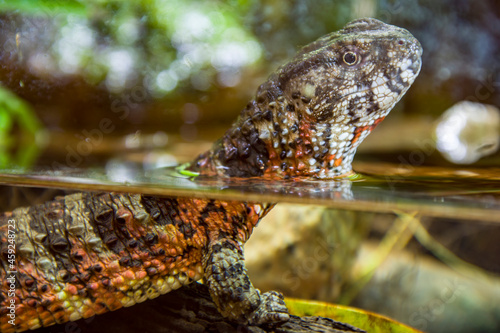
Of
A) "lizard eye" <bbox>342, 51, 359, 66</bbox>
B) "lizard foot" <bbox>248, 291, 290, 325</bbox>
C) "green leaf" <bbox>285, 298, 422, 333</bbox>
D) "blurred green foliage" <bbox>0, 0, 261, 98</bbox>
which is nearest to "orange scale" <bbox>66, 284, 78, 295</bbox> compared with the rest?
"lizard foot" <bbox>248, 291, 290, 325</bbox>

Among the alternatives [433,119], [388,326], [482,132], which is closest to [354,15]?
[388,326]

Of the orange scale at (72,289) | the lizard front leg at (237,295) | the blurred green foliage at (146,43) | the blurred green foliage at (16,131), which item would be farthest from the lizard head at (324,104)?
the blurred green foliage at (16,131)

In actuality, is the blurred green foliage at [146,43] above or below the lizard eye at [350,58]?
above

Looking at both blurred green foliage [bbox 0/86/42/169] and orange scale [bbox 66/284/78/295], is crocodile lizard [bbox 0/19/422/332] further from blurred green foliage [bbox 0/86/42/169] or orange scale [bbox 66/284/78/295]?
blurred green foliage [bbox 0/86/42/169]

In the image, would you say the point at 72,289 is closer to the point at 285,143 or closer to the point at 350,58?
the point at 285,143

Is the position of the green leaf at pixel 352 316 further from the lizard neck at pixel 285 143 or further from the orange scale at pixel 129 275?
the orange scale at pixel 129 275

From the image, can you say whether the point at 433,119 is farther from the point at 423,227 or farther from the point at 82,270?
the point at 82,270

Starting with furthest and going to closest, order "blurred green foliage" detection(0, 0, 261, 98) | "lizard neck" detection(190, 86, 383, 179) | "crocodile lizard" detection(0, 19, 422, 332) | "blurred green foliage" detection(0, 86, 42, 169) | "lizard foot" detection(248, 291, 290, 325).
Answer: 1. "blurred green foliage" detection(0, 86, 42, 169)
2. "blurred green foliage" detection(0, 0, 261, 98)
3. "lizard neck" detection(190, 86, 383, 179)
4. "crocodile lizard" detection(0, 19, 422, 332)
5. "lizard foot" detection(248, 291, 290, 325)
